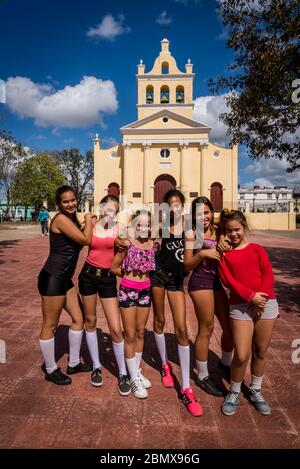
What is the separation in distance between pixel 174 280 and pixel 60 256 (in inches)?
41.6

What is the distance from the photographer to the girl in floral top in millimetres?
2797

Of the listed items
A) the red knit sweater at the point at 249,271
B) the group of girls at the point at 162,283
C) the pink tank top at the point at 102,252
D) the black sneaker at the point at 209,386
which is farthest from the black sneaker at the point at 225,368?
the pink tank top at the point at 102,252

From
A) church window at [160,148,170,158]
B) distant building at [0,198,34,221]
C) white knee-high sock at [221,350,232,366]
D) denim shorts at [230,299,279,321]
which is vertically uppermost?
church window at [160,148,170,158]

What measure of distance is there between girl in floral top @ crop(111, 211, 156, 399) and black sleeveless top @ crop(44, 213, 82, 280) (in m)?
0.43

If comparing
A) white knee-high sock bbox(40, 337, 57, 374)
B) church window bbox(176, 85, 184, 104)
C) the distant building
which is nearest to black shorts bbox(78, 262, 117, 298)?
white knee-high sock bbox(40, 337, 57, 374)

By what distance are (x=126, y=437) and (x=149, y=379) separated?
0.86 meters

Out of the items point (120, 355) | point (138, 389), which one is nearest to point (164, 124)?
point (120, 355)

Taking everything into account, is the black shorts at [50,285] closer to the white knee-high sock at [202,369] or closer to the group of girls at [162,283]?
the group of girls at [162,283]

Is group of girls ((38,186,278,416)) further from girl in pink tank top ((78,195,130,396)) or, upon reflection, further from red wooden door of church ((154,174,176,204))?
red wooden door of church ((154,174,176,204))

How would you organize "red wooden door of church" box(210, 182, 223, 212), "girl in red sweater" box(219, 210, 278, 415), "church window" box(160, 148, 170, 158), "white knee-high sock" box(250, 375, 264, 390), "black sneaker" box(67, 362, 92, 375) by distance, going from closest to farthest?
"girl in red sweater" box(219, 210, 278, 415)
"white knee-high sock" box(250, 375, 264, 390)
"black sneaker" box(67, 362, 92, 375)
"red wooden door of church" box(210, 182, 223, 212)
"church window" box(160, 148, 170, 158)

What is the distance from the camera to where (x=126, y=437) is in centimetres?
226

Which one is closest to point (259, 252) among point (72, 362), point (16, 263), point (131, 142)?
point (72, 362)

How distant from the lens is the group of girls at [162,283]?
2547 mm
